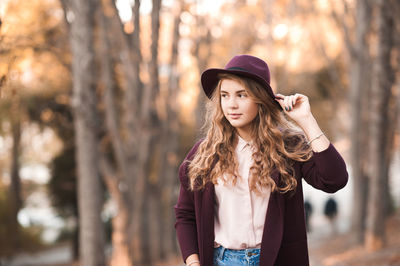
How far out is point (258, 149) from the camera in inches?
103

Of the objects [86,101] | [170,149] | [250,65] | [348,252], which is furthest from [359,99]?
[250,65]

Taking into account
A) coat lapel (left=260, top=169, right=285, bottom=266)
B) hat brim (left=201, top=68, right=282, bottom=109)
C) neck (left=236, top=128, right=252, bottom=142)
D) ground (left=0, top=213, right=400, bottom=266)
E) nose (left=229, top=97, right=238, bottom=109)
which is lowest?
ground (left=0, top=213, right=400, bottom=266)

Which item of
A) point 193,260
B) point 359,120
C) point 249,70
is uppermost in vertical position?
point 359,120

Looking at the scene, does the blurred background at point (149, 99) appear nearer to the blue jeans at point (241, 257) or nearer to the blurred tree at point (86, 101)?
the blurred tree at point (86, 101)

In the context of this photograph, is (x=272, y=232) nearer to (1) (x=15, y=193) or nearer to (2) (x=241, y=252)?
(2) (x=241, y=252)

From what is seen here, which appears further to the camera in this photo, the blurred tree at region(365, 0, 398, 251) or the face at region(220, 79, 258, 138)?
the blurred tree at region(365, 0, 398, 251)

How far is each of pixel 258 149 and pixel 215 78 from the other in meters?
0.45

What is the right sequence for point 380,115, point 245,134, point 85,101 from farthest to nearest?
1. point 380,115
2. point 85,101
3. point 245,134

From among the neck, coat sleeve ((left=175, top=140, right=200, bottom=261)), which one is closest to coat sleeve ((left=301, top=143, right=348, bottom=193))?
the neck

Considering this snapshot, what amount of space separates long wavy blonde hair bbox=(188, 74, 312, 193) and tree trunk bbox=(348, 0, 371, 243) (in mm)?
9309

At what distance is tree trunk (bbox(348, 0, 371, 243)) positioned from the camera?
11430mm

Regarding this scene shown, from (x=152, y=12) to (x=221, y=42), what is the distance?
9.30m

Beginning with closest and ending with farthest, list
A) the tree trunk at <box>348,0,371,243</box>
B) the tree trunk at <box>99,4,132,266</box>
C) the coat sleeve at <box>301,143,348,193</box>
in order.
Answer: the coat sleeve at <box>301,143,348,193</box> → the tree trunk at <box>99,4,132,266</box> → the tree trunk at <box>348,0,371,243</box>

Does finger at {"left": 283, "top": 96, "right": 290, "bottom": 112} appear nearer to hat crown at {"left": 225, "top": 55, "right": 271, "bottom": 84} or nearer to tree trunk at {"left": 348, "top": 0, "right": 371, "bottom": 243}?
hat crown at {"left": 225, "top": 55, "right": 271, "bottom": 84}
